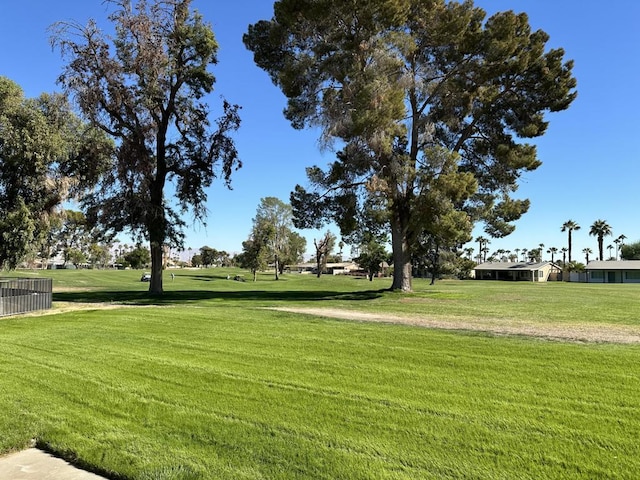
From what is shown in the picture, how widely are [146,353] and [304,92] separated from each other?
1797 cm

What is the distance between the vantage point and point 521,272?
86.2 m

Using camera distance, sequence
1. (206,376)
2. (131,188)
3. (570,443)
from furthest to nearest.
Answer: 1. (131,188)
2. (206,376)
3. (570,443)

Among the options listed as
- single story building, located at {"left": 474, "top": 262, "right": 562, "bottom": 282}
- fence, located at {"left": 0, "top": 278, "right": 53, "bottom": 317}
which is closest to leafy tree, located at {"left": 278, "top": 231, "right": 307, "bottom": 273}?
single story building, located at {"left": 474, "top": 262, "right": 562, "bottom": 282}

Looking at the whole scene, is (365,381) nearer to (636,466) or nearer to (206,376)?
(206,376)

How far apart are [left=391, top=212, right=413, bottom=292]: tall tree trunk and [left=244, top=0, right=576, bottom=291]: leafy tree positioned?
59mm

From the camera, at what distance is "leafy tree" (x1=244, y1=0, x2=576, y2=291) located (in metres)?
21.0

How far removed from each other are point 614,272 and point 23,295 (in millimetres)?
81066

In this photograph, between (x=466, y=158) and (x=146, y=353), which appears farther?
(x=466, y=158)

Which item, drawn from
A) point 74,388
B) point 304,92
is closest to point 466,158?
point 304,92

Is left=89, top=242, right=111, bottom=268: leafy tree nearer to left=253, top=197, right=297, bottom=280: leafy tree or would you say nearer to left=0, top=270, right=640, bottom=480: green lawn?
left=253, top=197, right=297, bottom=280: leafy tree

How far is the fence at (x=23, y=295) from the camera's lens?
1423cm

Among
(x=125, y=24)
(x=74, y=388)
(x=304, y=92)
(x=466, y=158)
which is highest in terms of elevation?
(x=125, y=24)

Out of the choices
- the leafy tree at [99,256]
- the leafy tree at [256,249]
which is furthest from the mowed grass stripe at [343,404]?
the leafy tree at [99,256]

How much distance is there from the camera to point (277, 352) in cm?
813
